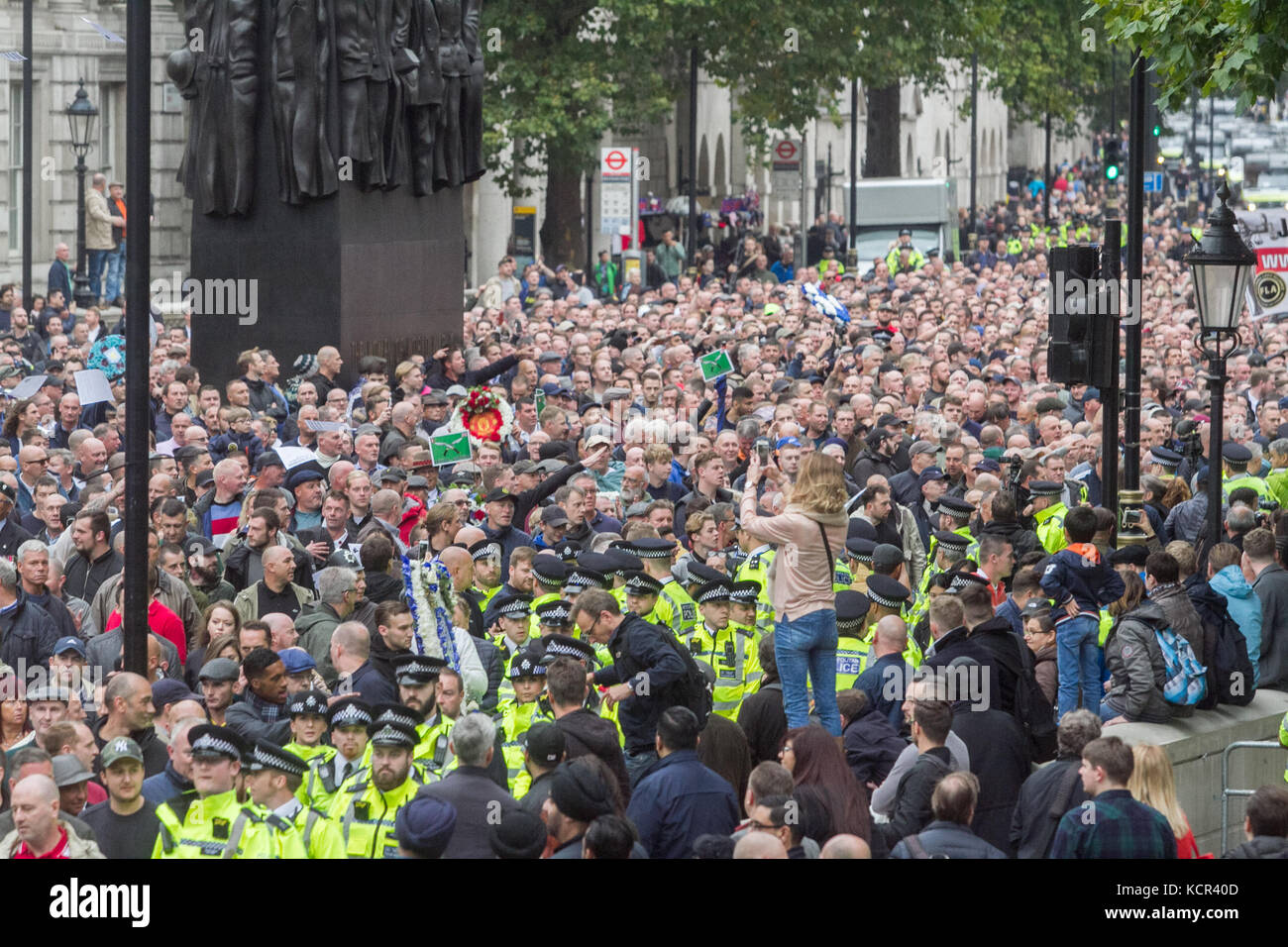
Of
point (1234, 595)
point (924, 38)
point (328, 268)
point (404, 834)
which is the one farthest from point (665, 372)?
point (924, 38)

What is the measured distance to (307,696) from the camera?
1018cm

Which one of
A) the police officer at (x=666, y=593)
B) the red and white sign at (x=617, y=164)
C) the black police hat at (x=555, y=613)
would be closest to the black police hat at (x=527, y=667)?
the black police hat at (x=555, y=613)

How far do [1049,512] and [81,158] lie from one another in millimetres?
18586

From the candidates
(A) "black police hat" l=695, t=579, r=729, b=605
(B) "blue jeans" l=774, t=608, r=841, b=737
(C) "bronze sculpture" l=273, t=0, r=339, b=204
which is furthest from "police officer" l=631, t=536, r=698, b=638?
(C) "bronze sculpture" l=273, t=0, r=339, b=204

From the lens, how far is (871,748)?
10594 mm

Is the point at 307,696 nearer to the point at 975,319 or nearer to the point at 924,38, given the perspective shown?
the point at 975,319

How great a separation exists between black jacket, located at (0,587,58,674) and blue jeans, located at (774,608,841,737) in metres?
3.74

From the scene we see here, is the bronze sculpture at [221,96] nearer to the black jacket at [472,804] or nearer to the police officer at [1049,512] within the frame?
the police officer at [1049,512]

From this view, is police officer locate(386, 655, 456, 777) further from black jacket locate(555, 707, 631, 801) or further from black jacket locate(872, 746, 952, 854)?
black jacket locate(872, 746, 952, 854)

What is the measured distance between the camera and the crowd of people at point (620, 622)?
9062 mm

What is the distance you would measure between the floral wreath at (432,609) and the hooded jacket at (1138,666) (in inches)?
126

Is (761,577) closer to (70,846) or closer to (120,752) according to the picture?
(120,752)
